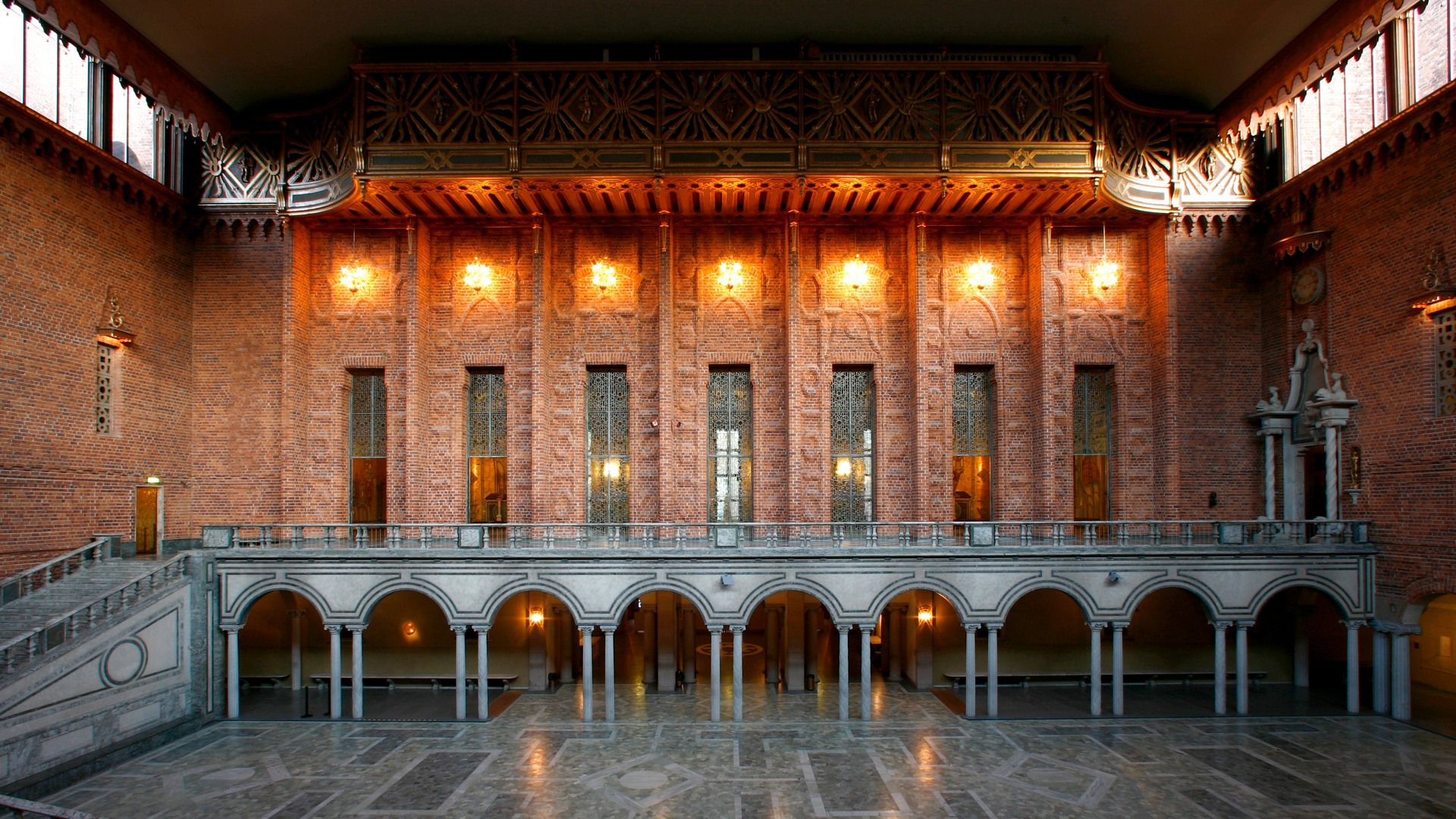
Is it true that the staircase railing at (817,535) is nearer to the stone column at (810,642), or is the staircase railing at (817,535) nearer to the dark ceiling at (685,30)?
the stone column at (810,642)

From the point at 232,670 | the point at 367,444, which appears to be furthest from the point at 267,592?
the point at 367,444

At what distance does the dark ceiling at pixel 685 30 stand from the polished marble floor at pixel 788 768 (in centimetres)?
1612

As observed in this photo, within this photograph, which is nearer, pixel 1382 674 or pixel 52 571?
pixel 52 571

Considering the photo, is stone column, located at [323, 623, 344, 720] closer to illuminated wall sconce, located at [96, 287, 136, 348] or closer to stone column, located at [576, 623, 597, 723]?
stone column, located at [576, 623, 597, 723]

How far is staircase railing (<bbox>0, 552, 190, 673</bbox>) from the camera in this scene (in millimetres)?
13766

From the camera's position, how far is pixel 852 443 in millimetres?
21812

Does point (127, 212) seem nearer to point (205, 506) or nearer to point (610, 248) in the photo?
point (205, 506)

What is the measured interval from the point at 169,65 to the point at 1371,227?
96.4 ft

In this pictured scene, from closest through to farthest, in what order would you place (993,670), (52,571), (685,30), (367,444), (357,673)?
(52,571) < (993,670) < (357,673) < (685,30) < (367,444)

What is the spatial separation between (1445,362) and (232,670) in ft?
92.4

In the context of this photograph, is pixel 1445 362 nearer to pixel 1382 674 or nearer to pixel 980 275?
pixel 1382 674

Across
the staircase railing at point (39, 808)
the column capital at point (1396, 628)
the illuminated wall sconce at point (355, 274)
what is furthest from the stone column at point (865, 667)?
the illuminated wall sconce at point (355, 274)

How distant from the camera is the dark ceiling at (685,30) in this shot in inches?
698

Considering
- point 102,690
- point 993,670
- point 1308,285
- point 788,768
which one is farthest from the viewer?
point 1308,285
